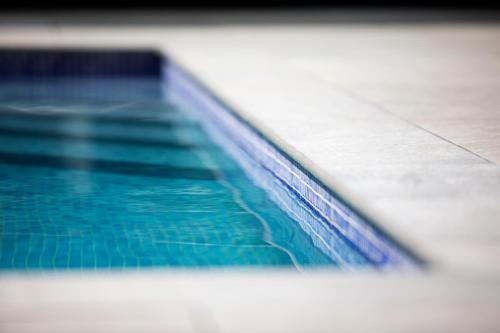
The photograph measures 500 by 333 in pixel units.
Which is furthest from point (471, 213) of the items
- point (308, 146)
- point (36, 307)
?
point (36, 307)

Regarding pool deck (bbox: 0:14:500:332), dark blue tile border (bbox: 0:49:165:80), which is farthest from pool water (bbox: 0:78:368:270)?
dark blue tile border (bbox: 0:49:165:80)

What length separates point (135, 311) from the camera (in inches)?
68.1

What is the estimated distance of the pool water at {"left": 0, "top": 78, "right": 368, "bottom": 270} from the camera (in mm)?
2756

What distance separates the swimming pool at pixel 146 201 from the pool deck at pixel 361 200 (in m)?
0.19

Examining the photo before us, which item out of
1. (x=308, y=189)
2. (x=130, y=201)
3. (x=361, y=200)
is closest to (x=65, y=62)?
(x=130, y=201)

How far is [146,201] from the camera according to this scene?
131 inches

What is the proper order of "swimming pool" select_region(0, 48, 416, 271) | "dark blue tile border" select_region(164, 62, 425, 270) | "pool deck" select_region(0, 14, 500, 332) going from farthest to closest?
"swimming pool" select_region(0, 48, 416, 271) → "dark blue tile border" select_region(164, 62, 425, 270) → "pool deck" select_region(0, 14, 500, 332)

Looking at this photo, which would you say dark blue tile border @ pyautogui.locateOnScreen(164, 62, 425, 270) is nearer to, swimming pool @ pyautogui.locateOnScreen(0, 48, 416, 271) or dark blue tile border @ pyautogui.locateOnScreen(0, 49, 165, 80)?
swimming pool @ pyautogui.locateOnScreen(0, 48, 416, 271)

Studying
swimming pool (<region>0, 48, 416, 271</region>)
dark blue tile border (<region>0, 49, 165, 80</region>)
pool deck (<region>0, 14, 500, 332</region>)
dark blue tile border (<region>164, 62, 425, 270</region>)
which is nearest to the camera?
pool deck (<region>0, 14, 500, 332</region>)

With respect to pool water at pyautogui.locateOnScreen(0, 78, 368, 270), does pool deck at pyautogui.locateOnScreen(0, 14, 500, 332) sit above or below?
above

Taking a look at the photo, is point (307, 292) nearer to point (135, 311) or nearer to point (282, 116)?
point (135, 311)

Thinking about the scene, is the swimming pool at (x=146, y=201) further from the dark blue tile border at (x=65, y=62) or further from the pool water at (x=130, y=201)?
the dark blue tile border at (x=65, y=62)

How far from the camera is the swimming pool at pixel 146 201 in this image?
273cm

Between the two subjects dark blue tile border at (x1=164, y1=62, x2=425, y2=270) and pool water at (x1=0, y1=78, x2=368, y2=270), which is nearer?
dark blue tile border at (x1=164, y1=62, x2=425, y2=270)
